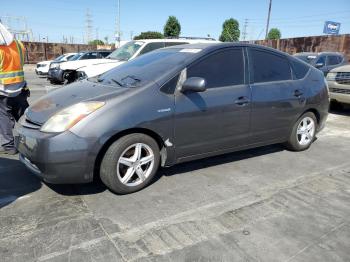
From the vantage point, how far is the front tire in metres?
3.31

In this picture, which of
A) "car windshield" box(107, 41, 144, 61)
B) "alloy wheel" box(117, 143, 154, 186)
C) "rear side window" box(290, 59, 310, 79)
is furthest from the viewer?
"car windshield" box(107, 41, 144, 61)

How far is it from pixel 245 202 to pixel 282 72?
7.23 ft

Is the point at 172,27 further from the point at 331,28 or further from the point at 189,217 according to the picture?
the point at 189,217

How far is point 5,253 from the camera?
250cm

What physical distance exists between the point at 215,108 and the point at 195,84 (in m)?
0.49

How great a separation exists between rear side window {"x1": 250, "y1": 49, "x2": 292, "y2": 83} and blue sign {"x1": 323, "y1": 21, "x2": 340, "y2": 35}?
2689 centimetres

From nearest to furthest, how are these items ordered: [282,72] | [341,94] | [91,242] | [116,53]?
[91,242]
[282,72]
[341,94]
[116,53]

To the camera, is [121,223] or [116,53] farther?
[116,53]

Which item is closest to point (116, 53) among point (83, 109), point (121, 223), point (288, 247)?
point (83, 109)

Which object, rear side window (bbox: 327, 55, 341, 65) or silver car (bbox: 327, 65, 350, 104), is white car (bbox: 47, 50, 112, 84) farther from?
rear side window (bbox: 327, 55, 341, 65)

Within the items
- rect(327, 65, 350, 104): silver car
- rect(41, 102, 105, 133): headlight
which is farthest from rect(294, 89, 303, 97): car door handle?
rect(327, 65, 350, 104): silver car

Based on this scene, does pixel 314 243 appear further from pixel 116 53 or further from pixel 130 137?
pixel 116 53

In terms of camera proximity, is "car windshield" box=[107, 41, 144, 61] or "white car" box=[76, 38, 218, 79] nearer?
"white car" box=[76, 38, 218, 79]

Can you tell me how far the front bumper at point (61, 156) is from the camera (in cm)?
309
